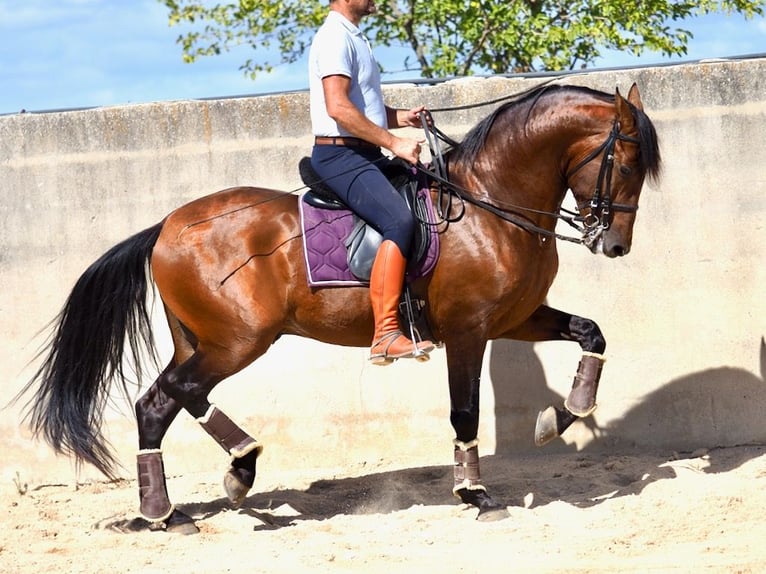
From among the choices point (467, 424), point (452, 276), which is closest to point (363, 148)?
point (452, 276)

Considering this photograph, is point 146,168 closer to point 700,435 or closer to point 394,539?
point 394,539

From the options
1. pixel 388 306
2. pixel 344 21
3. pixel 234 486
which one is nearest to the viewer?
pixel 388 306

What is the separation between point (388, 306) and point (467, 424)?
82 centimetres

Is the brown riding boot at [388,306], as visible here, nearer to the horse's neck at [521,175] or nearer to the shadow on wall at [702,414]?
the horse's neck at [521,175]

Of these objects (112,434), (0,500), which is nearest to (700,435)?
(112,434)

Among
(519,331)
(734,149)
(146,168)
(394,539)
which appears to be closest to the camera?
(394,539)

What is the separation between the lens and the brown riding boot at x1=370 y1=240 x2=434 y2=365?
578 centimetres

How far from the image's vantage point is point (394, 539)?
5.75 meters

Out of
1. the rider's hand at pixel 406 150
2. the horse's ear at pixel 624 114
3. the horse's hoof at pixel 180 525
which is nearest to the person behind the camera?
the horse's ear at pixel 624 114

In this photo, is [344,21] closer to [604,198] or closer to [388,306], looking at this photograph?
[388,306]

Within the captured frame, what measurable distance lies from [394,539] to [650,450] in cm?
227

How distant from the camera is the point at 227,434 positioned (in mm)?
6203

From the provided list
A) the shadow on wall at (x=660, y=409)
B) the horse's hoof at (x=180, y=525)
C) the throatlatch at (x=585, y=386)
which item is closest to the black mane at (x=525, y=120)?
the throatlatch at (x=585, y=386)

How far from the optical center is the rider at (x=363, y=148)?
5.79 meters
